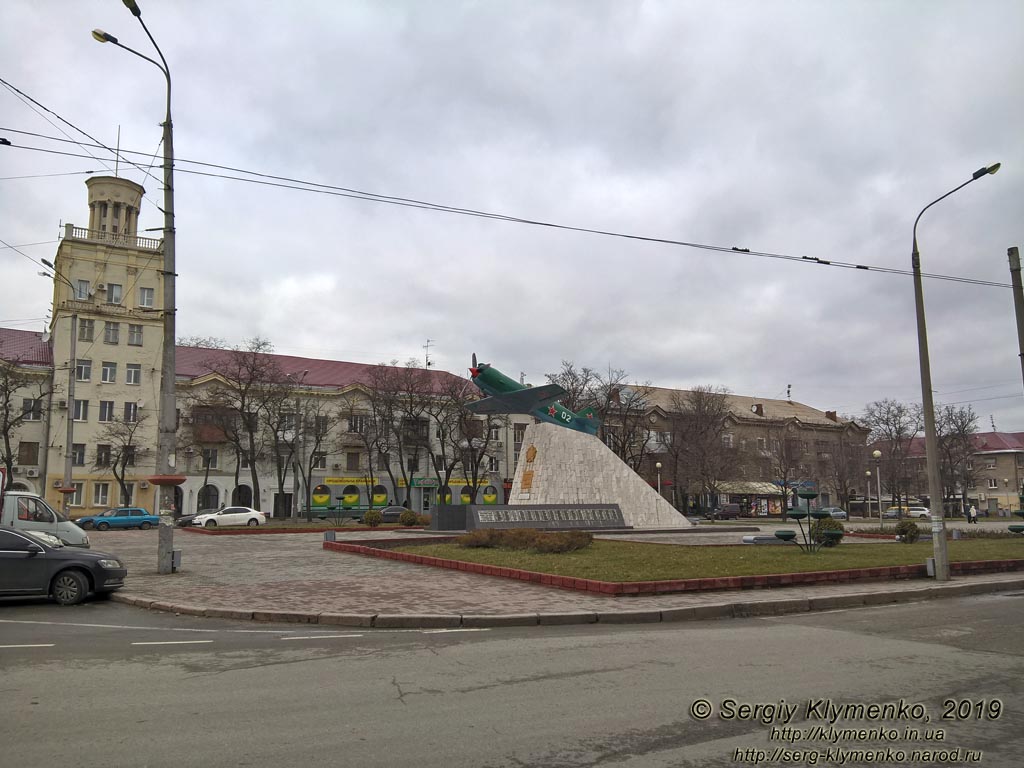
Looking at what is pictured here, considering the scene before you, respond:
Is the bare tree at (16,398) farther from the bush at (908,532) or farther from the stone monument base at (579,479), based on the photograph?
the bush at (908,532)

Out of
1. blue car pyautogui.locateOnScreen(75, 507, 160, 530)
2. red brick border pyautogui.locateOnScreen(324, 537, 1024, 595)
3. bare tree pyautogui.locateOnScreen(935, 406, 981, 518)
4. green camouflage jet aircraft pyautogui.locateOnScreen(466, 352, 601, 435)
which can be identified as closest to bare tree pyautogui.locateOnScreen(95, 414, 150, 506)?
blue car pyautogui.locateOnScreen(75, 507, 160, 530)

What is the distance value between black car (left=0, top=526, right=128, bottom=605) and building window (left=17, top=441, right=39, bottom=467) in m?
46.0

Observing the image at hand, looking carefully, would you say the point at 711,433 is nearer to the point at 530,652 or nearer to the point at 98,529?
the point at 98,529

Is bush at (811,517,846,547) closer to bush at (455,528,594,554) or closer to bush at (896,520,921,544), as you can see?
bush at (896,520,921,544)

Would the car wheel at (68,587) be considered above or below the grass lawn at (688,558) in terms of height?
above

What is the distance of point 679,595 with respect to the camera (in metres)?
13.1

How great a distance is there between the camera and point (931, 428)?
16.2 metres

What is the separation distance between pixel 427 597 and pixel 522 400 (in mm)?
20729

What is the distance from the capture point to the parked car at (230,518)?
4422 centimetres

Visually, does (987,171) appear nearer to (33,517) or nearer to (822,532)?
(822,532)

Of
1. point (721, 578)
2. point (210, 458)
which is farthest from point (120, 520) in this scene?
point (721, 578)

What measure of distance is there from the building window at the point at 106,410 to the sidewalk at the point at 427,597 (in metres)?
40.5

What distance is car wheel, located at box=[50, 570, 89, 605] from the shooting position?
498 inches

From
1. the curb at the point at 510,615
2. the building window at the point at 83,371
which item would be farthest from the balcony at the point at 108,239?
the curb at the point at 510,615
